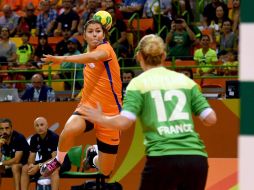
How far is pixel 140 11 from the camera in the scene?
17.8 meters

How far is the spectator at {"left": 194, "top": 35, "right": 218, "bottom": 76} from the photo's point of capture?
14828mm

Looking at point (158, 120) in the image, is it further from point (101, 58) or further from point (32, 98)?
point (32, 98)

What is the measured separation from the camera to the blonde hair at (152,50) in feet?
17.4

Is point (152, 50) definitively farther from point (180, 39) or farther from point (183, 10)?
point (183, 10)

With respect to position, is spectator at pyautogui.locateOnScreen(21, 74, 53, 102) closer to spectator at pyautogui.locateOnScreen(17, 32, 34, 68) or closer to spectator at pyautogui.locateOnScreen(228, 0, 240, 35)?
spectator at pyautogui.locateOnScreen(17, 32, 34, 68)

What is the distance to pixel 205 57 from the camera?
48.8 ft

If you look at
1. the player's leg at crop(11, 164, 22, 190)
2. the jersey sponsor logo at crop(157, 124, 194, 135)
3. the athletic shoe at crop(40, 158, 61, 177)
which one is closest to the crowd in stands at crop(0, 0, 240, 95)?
the player's leg at crop(11, 164, 22, 190)

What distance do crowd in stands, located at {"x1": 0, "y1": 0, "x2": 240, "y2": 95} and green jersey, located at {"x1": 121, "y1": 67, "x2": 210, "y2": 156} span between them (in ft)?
28.6

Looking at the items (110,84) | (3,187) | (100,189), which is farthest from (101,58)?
(3,187)

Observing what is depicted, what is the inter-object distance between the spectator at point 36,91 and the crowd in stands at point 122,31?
36cm

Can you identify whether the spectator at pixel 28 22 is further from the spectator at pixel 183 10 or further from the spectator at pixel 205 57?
the spectator at pixel 205 57

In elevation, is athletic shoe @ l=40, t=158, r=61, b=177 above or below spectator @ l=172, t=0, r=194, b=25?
below

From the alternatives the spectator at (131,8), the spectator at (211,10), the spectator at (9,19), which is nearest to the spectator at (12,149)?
the spectator at (131,8)

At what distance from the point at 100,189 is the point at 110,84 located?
2.54 m
